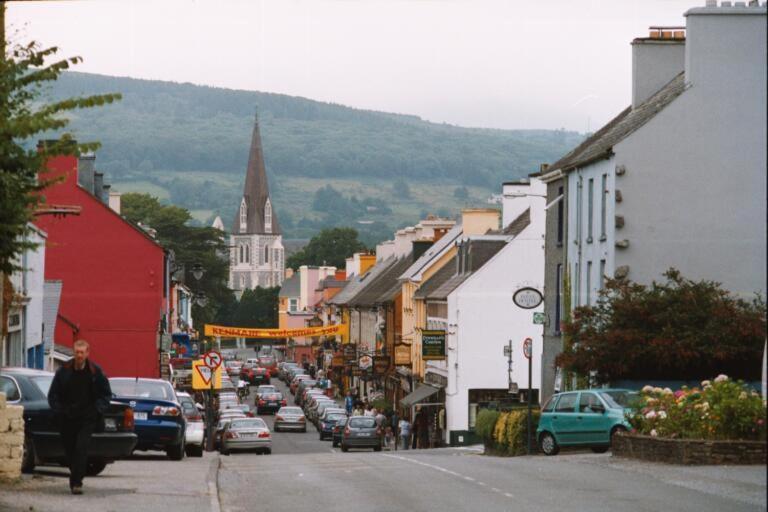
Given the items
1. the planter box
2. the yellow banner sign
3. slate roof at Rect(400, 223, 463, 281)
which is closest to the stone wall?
the planter box

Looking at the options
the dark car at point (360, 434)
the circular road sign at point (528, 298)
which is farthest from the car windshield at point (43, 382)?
the dark car at point (360, 434)

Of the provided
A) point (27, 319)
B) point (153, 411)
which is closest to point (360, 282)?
point (27, 319)

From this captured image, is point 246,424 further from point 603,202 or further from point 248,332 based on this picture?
point 248,332

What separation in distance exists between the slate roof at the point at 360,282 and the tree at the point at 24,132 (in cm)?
8656

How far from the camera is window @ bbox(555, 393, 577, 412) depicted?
3010 cm

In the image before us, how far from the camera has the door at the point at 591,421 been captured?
96.3ft

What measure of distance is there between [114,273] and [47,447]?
39.8 meters

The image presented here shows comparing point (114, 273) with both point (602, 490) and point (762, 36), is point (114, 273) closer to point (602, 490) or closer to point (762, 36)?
point (602, 490)

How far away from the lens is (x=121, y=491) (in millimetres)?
17469

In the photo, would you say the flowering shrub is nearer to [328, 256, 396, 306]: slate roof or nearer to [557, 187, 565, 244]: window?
[557, 187, 565, 244]: window

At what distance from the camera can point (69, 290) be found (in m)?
56.9

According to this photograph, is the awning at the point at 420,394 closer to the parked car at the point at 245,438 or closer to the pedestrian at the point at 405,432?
the pedestrian at the point at 405,432

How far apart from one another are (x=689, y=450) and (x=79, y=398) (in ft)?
36.7

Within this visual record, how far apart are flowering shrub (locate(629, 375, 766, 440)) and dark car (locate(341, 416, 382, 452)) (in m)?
25.0
